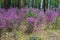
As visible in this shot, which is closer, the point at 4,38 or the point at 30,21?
the point at 4,38

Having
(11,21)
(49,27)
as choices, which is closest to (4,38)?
(11,21)

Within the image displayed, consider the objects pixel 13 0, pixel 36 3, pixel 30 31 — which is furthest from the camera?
pixel 36 3

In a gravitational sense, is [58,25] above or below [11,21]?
below

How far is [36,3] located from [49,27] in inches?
1002

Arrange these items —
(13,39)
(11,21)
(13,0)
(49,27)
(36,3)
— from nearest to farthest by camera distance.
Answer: (13,39), (11,21), (49,27), (13,0), (36,3)

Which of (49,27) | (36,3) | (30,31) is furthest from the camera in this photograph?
(36,3)

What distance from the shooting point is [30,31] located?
32.2 feet

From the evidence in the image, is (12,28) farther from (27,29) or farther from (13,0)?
(13,0)

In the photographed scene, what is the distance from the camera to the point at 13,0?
30344mm

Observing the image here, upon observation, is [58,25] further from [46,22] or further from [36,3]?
[36,3]

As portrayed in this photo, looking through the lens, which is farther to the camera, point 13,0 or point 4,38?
point 13,0

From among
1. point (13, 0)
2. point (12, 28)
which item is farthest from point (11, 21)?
point (13, 0)

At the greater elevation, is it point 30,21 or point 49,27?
point 30,21

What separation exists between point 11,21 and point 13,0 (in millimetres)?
21386
